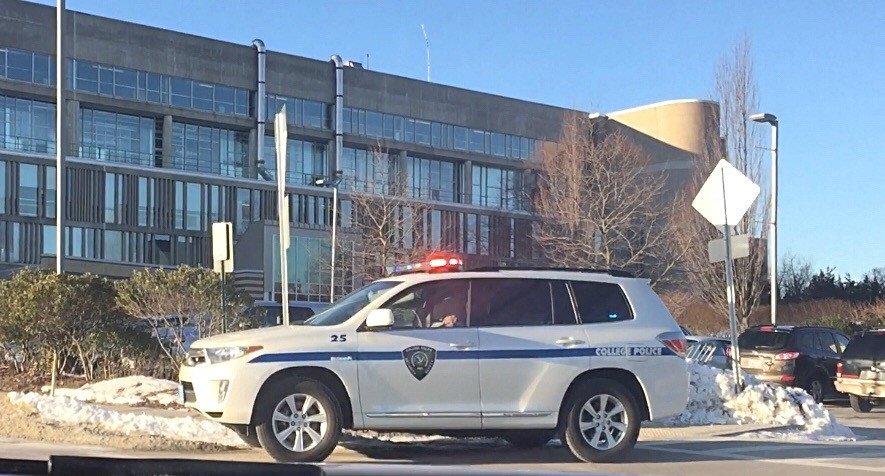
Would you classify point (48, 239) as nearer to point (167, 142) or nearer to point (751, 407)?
point (167, 142)

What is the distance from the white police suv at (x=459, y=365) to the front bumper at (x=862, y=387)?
30.0 feet

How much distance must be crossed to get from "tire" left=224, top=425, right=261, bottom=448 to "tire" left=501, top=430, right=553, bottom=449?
8.55 feet

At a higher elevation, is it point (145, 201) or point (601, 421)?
point (145, 201)

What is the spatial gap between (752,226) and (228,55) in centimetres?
3737

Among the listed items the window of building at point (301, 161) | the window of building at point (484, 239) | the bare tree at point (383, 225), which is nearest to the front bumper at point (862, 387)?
the bare tree at point (383, 225)

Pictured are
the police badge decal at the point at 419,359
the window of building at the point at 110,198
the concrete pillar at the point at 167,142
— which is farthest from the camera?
the concrete pillar at the point at 167,142

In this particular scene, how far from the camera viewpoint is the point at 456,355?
9.86 meters

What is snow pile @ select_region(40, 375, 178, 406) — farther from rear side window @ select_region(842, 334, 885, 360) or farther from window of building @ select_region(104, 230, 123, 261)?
window of building @ select_region(104, 230, 123, 261)

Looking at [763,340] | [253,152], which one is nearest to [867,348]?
[763,340]

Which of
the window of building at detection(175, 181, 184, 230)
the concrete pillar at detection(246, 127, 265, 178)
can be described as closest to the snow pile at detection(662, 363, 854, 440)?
the window of building at detection(175, 181, 184, 230)

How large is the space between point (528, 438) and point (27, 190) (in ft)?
165

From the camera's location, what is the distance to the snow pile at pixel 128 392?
13.3 meters

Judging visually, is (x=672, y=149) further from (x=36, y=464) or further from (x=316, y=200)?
(x=36, y=464)

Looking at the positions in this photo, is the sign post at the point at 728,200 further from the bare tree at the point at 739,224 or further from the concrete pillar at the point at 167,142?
the concrete pillar at the point at 167,142
